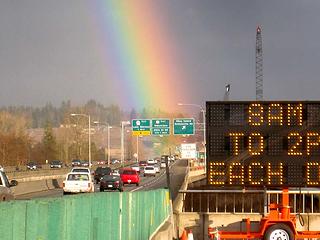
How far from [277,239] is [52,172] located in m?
67.0

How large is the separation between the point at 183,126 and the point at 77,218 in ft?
186

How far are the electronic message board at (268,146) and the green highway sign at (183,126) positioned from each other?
4411cm

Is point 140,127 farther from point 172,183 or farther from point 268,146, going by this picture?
point 268,146

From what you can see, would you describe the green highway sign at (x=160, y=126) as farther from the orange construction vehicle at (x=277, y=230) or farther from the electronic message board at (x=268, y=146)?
the orange construction vehicle at (x=277, y=230)

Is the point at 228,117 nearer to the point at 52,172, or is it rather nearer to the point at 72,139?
the point at 52,172

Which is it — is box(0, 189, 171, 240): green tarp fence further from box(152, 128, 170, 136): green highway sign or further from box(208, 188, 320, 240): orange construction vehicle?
box(152, 128, 170, 136): green highway sign

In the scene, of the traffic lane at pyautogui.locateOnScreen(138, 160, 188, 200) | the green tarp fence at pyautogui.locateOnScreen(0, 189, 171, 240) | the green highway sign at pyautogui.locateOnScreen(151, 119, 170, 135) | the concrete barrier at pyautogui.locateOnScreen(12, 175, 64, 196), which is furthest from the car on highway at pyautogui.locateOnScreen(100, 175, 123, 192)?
the green tarp fence at pyautogui.locateOnScreen(0, 189, 171, 240)

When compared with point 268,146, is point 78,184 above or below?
below

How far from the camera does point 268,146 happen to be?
65.0 ft

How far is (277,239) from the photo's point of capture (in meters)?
19.1

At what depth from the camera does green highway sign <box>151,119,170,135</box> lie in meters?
64.2

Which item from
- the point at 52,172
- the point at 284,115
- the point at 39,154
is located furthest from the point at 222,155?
the point at 39,154

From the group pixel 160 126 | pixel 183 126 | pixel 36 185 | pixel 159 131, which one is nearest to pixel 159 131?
pixel 159 131

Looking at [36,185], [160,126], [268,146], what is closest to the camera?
[268,146]
